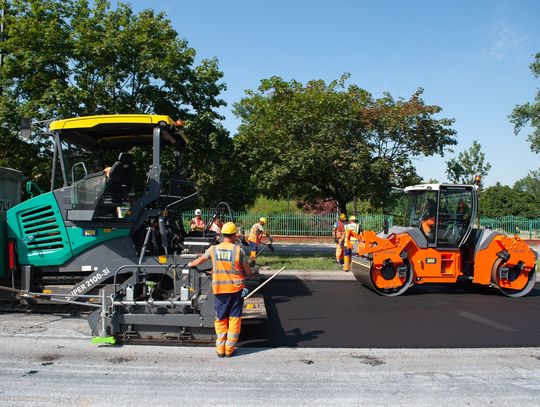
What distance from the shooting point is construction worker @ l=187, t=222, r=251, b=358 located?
509 centimetres

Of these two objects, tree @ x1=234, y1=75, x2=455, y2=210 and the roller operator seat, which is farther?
tree @ x1=234, y1=75, x2=455, y2=210

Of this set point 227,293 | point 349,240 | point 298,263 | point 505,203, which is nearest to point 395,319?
point 227,293

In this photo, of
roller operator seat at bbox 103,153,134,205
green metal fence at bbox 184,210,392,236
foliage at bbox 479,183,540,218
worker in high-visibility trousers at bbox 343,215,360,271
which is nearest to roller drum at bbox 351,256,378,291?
worker in high-visibility trousers at bbox 343,215,360,271

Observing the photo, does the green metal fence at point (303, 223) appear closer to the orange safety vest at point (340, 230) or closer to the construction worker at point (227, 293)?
the orange safety vest at point (340, 230)

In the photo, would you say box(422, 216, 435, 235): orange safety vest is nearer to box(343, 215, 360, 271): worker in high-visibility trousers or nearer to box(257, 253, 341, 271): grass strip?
box(343, 215, 360, 271): worker in high-visibility trousers

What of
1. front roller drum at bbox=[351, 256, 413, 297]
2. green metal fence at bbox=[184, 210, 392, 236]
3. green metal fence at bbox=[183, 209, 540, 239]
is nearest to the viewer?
front roller drum at bbox=[351, 256, 413, 297]

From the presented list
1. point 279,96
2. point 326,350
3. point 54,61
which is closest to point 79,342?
point 326,350

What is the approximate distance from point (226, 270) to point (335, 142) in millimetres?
9794

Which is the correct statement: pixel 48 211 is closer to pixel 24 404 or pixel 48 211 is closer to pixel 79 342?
pixel 79 342

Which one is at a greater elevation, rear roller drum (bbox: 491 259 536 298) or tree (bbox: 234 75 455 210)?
tree (bbox: 234 75 455 210)

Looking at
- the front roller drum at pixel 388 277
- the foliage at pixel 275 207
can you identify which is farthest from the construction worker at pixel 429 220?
the foliage at pixel 275 207

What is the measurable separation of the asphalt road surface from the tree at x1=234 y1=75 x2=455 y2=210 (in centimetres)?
473

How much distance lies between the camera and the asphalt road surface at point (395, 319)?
19.4 ft

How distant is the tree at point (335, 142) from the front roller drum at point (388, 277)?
4.93 meters
